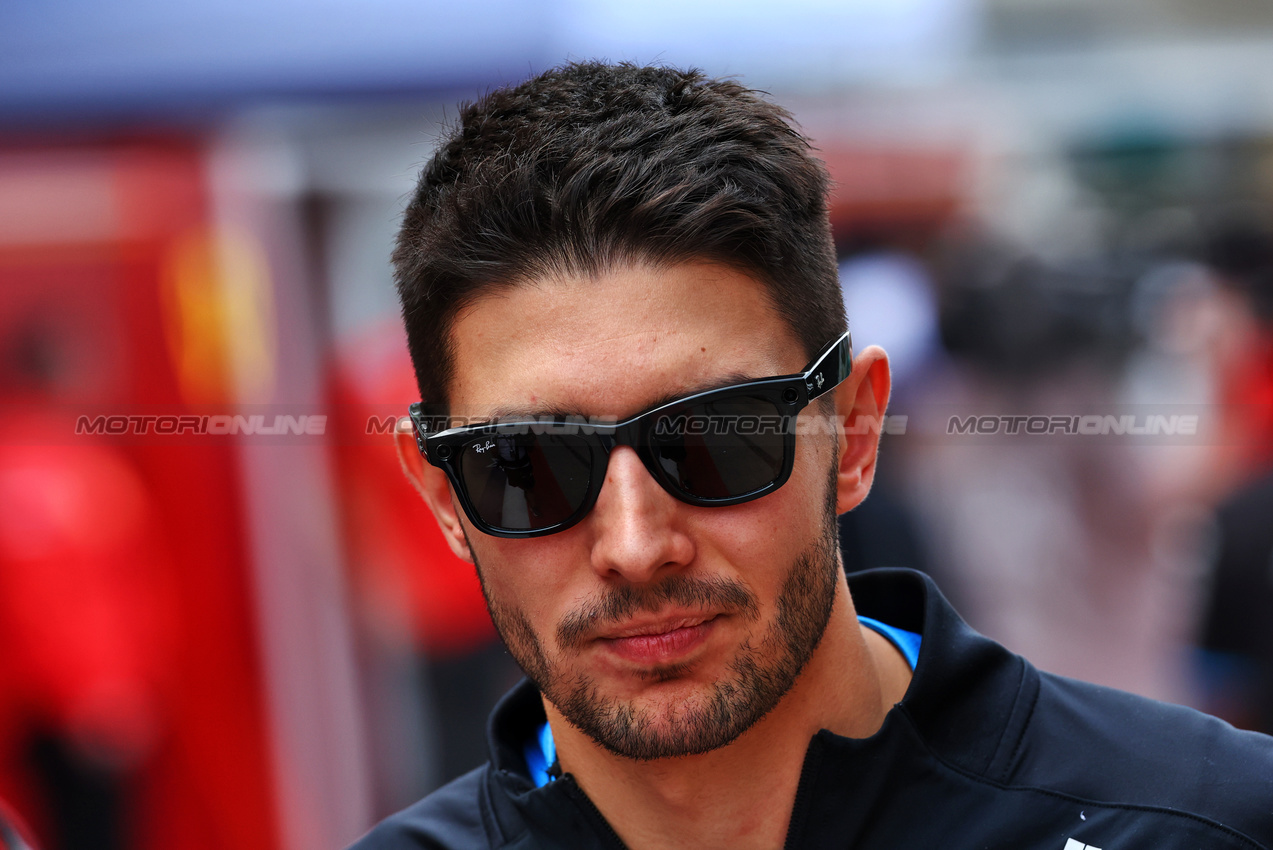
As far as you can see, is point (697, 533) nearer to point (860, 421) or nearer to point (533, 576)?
point (533, 576)

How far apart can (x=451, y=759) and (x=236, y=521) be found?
1269mm

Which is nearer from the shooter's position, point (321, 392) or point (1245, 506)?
point (1245, 506)

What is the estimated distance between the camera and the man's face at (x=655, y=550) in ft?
5.18

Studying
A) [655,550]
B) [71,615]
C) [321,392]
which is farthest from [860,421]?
[71,615]

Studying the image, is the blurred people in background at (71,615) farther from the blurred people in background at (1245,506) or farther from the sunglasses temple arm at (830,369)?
the blurred people in background at (1245,506)

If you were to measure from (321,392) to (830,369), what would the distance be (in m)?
3.09

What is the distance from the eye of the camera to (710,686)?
1590 mm

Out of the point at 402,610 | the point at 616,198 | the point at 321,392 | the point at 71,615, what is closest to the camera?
the point at 616,198

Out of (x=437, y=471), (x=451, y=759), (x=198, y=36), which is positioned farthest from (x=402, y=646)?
(x=437, y=471)

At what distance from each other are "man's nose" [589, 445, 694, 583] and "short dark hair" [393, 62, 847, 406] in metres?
0.31

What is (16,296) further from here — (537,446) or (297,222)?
(537,446)

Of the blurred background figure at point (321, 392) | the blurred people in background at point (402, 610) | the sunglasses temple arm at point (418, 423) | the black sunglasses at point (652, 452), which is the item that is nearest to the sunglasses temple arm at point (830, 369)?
the black sunglasses at point (652, 452)

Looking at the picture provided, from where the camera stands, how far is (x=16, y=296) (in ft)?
13.6

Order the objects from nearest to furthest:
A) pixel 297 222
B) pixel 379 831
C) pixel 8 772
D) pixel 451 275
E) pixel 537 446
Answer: pixel 537 446, pixel 451 275, pixel 379 831, pixel 8 772, pixel 297 222
